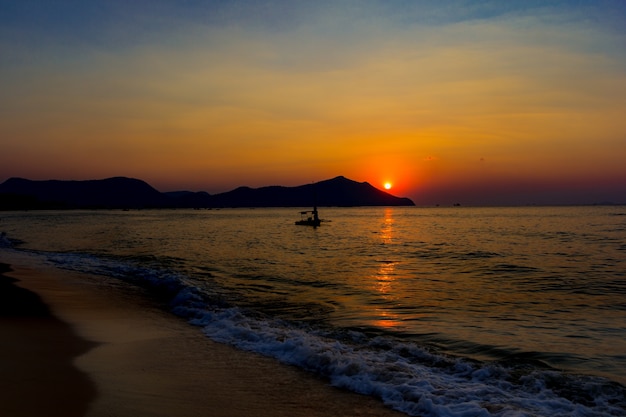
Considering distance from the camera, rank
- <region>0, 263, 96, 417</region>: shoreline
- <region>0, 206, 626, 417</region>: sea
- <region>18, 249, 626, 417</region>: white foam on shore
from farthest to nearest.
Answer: <region>0, 206, 626, 417</region>: sea < <region>18, 249, 626, 417</region>: white foam on shore < <region>0, 263, 96, 417</region>: shoreline

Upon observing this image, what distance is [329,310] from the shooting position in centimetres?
1803

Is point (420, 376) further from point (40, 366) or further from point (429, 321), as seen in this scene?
point (40, 366)

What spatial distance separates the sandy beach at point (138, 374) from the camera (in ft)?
25.8

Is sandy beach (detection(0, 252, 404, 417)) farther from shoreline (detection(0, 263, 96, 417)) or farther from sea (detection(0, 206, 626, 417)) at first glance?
sea (detection(0, 206, 626, 417))

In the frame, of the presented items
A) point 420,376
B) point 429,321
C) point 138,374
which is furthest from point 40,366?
point 429,321

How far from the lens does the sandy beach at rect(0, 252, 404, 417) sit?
310 inches

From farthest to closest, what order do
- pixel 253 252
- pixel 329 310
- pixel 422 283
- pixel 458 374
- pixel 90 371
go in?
pixel 253 252 < pixel 422 283 < pixel 329 310 < pixel 458 374 < pixel 90 371

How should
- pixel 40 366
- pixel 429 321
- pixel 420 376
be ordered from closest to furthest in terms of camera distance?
1. pixel 40 366
2. pixel 420 376
3. pixel 429 321

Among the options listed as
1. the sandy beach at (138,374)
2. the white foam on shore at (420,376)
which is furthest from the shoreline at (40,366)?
the white foam on shore at (420,376)

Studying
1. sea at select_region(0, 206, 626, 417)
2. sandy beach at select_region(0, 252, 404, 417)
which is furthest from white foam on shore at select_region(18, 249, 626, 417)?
sandy beach at select_region(0, 252, 404, 417)

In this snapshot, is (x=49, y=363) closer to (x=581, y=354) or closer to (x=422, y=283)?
(x=581, y=354)

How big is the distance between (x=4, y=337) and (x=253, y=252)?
3101 cm

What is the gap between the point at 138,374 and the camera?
9500 mm

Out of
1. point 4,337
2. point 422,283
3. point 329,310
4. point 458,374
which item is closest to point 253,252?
point 422,283
